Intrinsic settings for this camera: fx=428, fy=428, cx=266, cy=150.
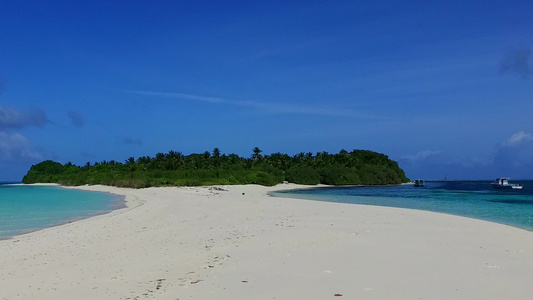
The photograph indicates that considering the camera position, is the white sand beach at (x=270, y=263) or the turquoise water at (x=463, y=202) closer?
the white sand beach at (x=270, y=263)

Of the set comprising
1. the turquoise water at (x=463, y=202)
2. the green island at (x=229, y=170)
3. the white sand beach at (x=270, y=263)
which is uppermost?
the green island at (x=229, y=170)

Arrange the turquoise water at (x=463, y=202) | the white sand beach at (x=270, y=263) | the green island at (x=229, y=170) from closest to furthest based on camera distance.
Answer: the white sand beach at (x=270, y=263)
the turquoise water at (x=463, y=202)
the green island at (x=229, y=170)

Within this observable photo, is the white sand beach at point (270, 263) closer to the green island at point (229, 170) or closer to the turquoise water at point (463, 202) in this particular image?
the turquoise water at point (463, 202)

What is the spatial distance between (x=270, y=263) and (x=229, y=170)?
3129 inches

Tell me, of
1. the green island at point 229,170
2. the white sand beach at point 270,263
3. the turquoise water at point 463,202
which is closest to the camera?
the white sand beach at point 270,263

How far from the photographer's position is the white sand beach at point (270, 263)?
25.5 feet

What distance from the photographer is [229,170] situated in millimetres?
89125

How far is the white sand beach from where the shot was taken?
7.76m

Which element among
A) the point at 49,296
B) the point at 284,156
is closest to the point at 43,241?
the point at 49,296

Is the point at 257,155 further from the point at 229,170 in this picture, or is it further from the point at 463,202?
the point at 463,202

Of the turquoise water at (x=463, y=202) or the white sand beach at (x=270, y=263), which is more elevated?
the turquoise water at (x=463, y=202)

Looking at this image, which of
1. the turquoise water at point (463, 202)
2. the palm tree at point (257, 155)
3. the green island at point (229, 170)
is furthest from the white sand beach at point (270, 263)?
the palm tree at point (257, 155)

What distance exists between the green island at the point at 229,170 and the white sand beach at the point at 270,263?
57.7m

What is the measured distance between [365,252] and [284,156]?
115 meters
